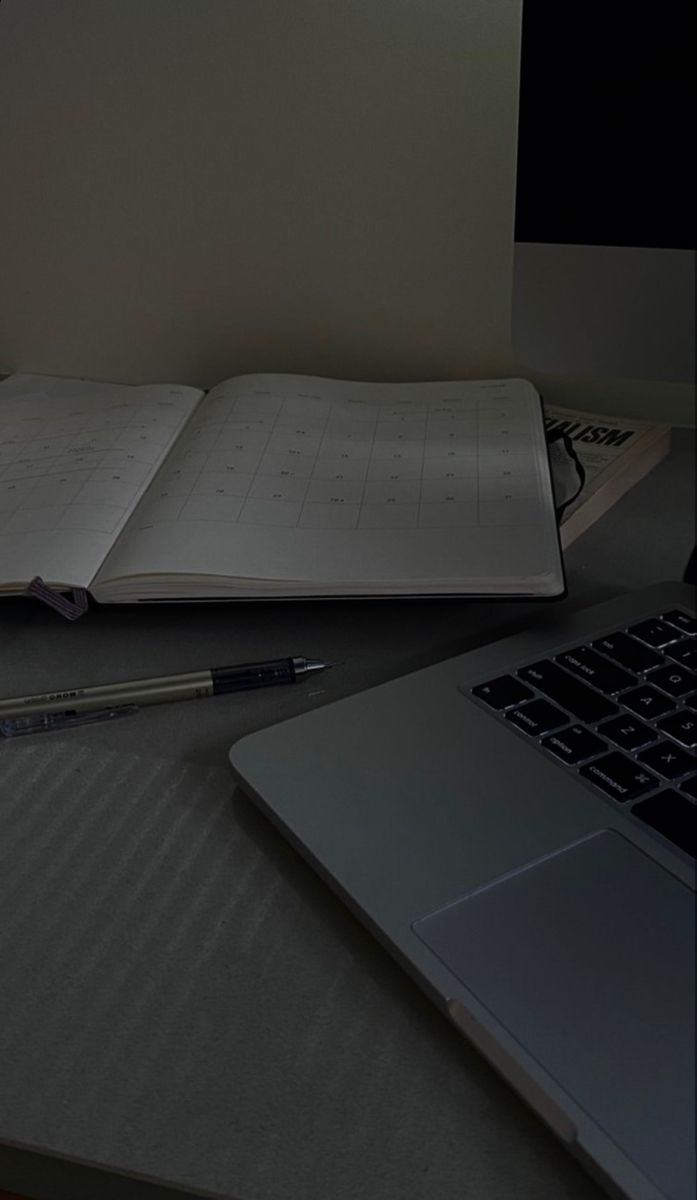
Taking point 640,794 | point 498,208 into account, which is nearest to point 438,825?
point 640,794

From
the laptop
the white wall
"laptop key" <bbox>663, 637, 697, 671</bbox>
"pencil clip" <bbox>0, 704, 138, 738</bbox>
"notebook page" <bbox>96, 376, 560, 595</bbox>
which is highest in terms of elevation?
the white wall

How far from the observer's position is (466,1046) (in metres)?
0.38

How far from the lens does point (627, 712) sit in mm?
487

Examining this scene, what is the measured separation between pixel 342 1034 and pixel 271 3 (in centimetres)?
71

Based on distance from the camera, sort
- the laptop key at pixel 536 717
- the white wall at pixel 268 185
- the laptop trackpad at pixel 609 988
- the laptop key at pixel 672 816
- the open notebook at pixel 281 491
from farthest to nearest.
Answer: the white wall at pixel 268 185
the open notebook at pixel 281 491
the laptop key at pixel 536 717
the laptop key at pixel 672 816
the laptop trackpad at pixel 609 988

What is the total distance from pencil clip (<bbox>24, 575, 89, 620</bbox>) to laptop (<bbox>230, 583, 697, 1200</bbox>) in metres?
0.17

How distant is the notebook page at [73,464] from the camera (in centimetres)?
66

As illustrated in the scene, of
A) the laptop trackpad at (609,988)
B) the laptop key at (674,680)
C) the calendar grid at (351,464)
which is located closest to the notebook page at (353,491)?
the calendar grid at (351,464)

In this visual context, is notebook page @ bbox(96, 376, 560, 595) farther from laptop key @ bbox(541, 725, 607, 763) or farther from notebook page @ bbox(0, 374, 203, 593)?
laptop key @ bbox(541, 725, 607, 763)

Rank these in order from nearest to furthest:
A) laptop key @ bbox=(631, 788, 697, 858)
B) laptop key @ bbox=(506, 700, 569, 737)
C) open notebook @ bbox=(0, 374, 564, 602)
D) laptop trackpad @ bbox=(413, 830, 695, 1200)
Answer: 1. laptop trackpad @ bbox=(413, 830, 695, 1200)
2. laptop key @ bbox=(631, 788, 697, 858)
3. laptop key @ bbox=(506, 700, 569, 737)
4. open notebook @ bbox=(0, 374, 564, 602)

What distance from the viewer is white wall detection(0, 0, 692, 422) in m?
0.82

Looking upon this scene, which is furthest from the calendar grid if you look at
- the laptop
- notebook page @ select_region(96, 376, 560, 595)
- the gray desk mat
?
the gray desk mat

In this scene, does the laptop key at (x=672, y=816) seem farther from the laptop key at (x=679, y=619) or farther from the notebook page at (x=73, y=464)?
the notebook page at (x=73, y=464)

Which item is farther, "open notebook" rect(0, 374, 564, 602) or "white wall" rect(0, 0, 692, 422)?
"white wall" rect(0, 0, 692, 422)
